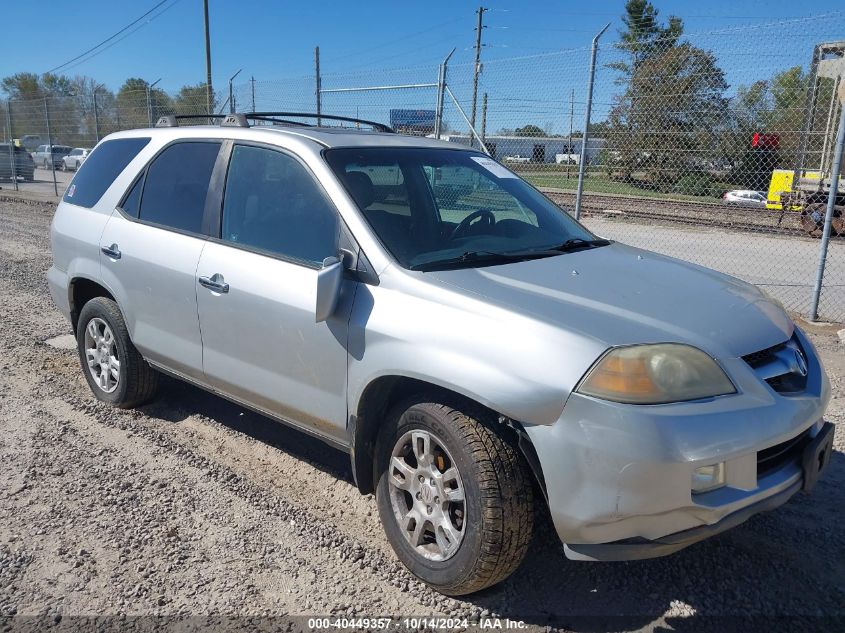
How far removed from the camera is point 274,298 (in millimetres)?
3176

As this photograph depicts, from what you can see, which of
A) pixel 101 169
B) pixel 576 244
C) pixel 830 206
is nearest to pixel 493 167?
pixel 576 244

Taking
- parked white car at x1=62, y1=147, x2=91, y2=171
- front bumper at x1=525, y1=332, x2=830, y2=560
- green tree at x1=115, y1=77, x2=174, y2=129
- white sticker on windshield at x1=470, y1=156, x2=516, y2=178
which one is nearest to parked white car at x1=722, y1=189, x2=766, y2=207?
green tree at x1=115, y1=77, x2=174, y2=129

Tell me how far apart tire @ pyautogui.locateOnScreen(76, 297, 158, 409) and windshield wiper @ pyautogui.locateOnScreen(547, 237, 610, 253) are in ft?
8.65

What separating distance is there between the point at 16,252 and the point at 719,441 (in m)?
10.9

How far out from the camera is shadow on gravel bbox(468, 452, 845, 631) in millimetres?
2641

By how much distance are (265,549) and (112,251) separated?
2.15 meters

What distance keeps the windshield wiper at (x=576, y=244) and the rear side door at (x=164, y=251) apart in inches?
71.5

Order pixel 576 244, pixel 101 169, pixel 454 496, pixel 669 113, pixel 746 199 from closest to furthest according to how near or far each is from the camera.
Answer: pixel 454 496
pixel 576 244
pixel 101 169
pixel 669 113
pixel 746 199

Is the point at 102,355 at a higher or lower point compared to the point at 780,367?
lower

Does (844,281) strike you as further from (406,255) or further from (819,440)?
(406,255)

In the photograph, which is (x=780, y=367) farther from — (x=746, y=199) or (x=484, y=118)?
(x=746, y=199)

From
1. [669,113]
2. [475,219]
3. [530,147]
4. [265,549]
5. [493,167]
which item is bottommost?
[265,549]

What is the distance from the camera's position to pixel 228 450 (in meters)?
4.03

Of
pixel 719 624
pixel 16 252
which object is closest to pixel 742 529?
pixel 719 624
